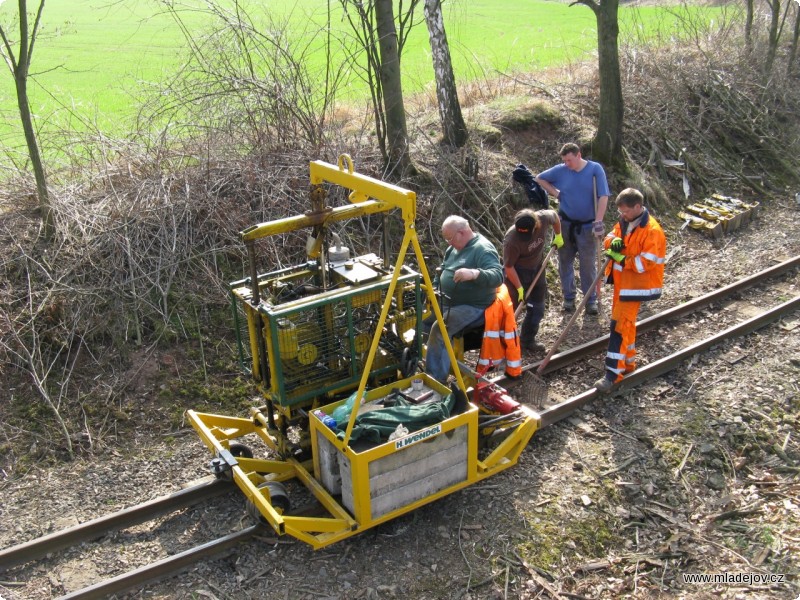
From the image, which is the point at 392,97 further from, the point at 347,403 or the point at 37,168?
the point at 347,403

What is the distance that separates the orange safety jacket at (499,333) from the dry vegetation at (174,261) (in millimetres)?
895

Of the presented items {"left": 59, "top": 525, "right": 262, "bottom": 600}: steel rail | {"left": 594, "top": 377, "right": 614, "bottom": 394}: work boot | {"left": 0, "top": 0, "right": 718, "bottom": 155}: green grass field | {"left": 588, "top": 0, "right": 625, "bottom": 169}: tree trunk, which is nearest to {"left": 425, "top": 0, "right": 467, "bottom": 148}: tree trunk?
{"left": 0, "top": 0, "right": 718, "bottom": 155}: green grass field

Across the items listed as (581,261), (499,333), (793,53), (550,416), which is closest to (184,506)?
(499,333)

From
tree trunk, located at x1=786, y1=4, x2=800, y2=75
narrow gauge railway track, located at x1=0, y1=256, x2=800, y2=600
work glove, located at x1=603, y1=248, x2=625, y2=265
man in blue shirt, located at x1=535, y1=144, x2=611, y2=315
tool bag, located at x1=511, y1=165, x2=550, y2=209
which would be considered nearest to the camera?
narrow gauge railway track, located at x1=0, y1=256, x2=800, y2=600

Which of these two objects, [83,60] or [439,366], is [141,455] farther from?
[83,60]

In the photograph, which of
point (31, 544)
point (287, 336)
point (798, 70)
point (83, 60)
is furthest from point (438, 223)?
point (798, 70)

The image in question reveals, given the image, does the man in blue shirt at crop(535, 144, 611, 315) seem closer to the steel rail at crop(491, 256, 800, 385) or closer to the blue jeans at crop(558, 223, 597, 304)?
the blue jeans at crop(558, 223, 597, 304)

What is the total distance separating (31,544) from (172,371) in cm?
248

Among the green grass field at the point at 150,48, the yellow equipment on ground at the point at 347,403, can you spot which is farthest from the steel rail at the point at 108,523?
the green grass field at the point at 150,48

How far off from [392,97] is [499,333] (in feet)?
15.0

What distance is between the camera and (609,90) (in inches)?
470

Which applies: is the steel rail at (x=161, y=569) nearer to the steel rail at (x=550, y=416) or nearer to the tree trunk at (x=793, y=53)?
the steel rail at (x=550, y=416)

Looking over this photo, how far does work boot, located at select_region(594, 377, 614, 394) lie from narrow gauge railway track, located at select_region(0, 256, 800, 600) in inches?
2.6

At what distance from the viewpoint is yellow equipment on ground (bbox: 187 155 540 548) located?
525cm
